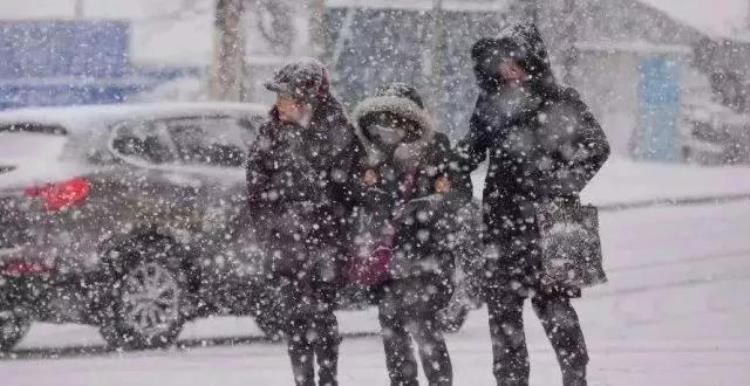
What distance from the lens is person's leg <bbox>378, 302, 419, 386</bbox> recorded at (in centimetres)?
654

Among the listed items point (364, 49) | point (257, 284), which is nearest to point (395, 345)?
point (257, 284)

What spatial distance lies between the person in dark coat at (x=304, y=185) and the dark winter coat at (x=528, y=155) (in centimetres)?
59

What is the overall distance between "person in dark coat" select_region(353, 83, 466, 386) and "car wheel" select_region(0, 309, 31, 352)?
3387 mm

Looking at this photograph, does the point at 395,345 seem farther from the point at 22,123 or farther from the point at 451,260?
the point at 22,123

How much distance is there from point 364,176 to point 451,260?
550mm

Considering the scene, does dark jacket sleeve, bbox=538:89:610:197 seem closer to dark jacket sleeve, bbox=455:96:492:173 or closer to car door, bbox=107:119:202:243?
dark jacket sleeve, bbox=455:96:492:173

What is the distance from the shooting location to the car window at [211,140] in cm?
922

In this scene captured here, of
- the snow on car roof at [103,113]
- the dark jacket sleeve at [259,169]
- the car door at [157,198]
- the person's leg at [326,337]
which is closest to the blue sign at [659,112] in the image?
the snow on car roof at [103,113]

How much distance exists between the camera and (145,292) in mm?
9062

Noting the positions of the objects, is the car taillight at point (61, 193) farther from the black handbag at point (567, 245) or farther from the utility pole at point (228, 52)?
the utility pole at point (228, 52)

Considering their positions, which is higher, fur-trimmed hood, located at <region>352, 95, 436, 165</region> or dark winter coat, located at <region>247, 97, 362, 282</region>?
fur-trimmed hood, located at <region>352, 95, 436, 165</region>

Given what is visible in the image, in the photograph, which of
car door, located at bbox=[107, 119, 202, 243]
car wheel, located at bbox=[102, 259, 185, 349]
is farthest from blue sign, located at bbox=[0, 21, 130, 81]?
car wheel, located at bbox=[102, 259, 185, 349]

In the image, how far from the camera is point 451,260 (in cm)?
659

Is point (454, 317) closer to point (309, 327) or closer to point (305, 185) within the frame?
point (309, 327)
